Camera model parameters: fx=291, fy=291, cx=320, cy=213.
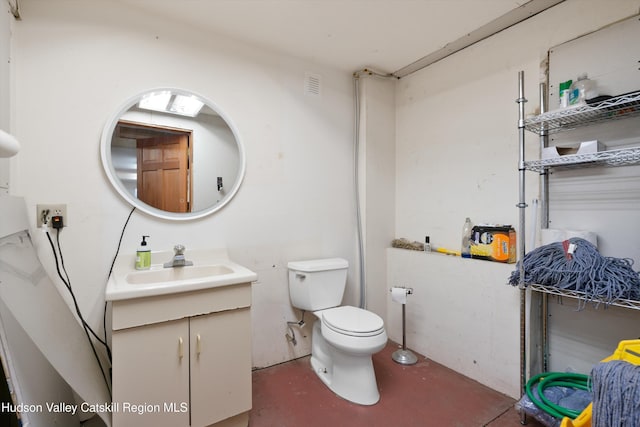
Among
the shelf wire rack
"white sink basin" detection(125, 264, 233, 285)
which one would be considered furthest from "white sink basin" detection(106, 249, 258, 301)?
the shelf wire rack

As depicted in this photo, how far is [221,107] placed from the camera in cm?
193

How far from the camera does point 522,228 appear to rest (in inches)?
60.8

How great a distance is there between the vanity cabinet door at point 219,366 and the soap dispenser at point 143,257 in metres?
0.50

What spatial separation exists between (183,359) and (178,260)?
0.56 meters

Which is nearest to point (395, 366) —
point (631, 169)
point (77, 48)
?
point (631, 169)

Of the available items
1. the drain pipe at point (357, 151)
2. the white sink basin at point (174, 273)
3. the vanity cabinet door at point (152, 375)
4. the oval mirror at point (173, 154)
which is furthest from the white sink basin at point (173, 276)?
the drain pipe at point (357, 151)

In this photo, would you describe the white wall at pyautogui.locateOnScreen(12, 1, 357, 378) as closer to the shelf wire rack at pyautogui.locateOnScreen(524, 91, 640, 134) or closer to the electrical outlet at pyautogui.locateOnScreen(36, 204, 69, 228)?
the electrical outlet at pyautogui.locateOnScreen(36, 204, 69, 228)

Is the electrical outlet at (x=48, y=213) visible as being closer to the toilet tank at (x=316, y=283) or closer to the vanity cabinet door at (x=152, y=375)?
the vanity cabinet door at (x=152, y=375)

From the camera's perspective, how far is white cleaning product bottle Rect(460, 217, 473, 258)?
1987 mm

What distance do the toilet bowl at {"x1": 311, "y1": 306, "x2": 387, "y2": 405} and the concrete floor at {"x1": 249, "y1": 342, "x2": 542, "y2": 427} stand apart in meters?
0.06

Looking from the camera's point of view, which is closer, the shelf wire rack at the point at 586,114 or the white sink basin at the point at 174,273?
the shelf wire rack at the point at 586,114

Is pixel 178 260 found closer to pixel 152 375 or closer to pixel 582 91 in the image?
pixel 152 375

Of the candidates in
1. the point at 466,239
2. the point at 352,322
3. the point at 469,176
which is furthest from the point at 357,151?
the point at 352,322

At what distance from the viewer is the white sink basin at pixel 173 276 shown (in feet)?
4.03
